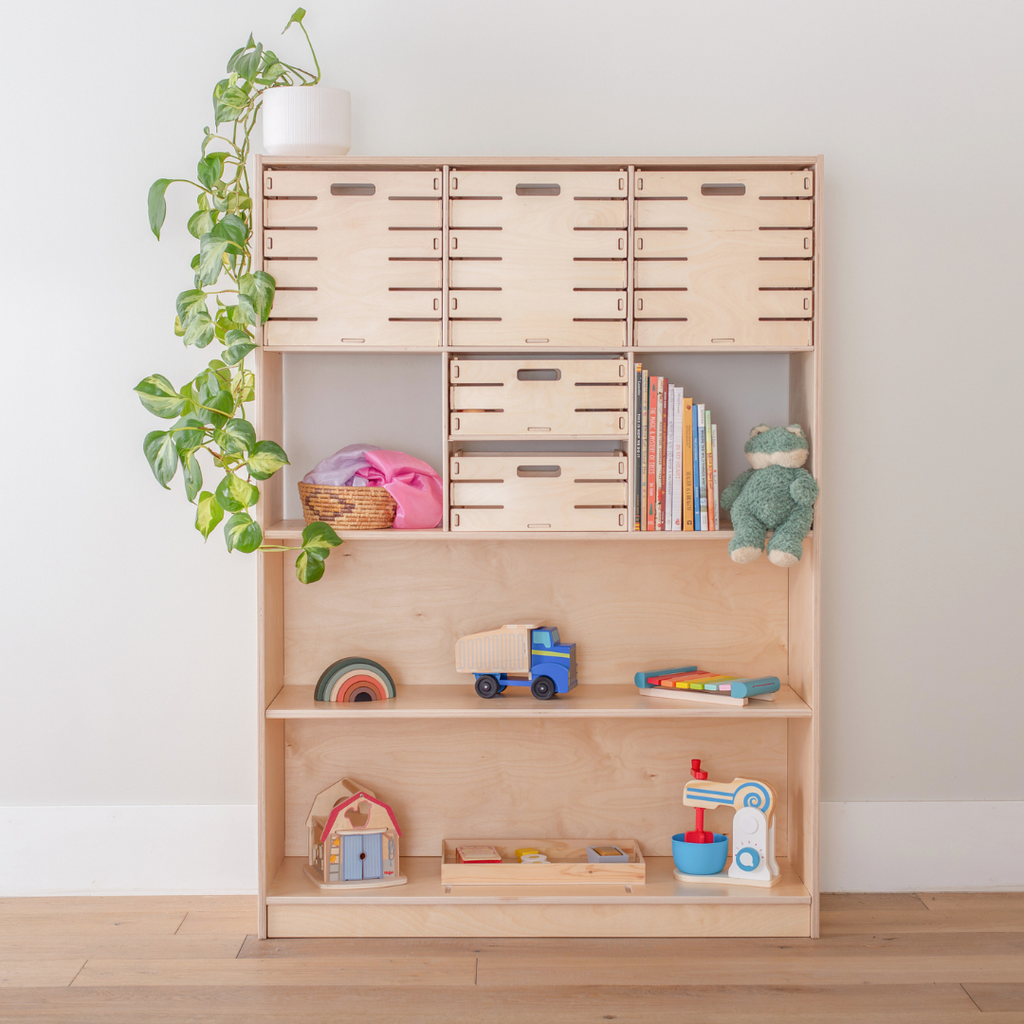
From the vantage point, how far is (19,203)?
88.2 inches

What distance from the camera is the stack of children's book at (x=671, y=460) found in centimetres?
201

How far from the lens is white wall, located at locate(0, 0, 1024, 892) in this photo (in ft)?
7.29

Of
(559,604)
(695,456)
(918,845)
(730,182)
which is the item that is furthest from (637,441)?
(918,845)

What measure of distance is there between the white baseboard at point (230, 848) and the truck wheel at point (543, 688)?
2.56 ft

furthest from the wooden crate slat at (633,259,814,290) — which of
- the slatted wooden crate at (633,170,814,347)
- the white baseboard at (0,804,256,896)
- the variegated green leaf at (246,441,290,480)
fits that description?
the white baseboard at (0,804,256,896)

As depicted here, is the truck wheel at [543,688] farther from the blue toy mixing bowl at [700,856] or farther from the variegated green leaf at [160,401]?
the variegated green leaf at [160,401]

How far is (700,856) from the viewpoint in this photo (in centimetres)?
211

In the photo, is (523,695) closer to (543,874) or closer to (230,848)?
(543,874)

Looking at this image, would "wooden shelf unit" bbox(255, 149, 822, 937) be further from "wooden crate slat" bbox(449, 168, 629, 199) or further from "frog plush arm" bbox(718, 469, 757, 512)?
"wooden crate slat" bbox(449, 168, 629, 199)

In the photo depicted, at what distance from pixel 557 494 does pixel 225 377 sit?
2.52 ft

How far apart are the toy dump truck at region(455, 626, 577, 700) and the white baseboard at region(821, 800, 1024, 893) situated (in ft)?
2.58

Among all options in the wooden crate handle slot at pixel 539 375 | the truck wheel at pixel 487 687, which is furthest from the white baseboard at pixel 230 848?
the wooden crate handle slot at pixel 539 375

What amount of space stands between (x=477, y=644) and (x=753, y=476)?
0.73 m

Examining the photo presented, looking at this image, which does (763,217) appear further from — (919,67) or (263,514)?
(263,514)
